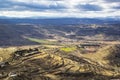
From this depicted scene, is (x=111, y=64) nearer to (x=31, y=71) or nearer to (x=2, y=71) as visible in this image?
(x=31, y=71)

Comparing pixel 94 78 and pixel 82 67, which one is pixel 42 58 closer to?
pixel 82 67

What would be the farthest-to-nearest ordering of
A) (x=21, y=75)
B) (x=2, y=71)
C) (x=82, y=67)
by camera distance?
(x=82, y=67) < (x=2, y=71) < (x=21, y=75)

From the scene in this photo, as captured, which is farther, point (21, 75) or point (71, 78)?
point (71, 78)

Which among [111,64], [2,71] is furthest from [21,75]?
[111,64]

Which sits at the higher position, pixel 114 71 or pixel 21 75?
pixel 21 75

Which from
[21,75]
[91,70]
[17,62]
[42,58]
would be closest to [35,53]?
[42,58]

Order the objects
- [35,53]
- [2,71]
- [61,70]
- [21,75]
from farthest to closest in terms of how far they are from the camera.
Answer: [35,53] → [61,70] → [2,71] → [21,75]

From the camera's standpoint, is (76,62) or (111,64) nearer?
(76,62)

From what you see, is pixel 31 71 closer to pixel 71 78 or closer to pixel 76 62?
pixel 71 78

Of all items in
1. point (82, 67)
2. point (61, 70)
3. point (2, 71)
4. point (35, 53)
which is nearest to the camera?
point (2, 71)

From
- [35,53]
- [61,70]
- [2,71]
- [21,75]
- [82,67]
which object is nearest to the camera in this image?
[21,75]
